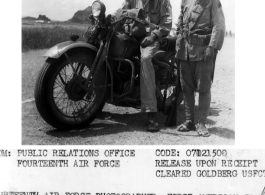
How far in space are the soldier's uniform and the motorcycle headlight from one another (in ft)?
1.90

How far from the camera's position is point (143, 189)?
3.98 metres

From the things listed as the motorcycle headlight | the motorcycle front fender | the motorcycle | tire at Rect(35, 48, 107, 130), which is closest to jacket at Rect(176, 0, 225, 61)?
the motorcycle

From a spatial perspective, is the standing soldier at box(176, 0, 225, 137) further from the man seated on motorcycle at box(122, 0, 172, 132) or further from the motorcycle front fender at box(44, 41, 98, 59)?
the motorcycle front fender at box(44, 41, 98, 59)

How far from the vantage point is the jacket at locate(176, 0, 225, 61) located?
4.27 m

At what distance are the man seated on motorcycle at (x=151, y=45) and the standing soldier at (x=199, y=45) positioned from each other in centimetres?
26

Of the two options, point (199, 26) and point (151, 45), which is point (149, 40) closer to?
point (151, 45)

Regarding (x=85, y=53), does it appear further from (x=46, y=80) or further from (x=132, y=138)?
(x=132, y=138)

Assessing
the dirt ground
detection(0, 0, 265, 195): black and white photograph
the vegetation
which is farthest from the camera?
the vegetation

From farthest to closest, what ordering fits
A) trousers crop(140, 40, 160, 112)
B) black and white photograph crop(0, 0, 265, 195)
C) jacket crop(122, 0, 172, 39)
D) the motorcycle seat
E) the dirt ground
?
the motorcycle seat → jacket crop(122, 0, 172, 39) → trousers crop(140, 40, 160, 112) → the dirt ground → black and white photograph crop(0, 0, 265, 195)

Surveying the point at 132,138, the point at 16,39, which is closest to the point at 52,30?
the point at 16,39

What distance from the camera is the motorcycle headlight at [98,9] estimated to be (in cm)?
443

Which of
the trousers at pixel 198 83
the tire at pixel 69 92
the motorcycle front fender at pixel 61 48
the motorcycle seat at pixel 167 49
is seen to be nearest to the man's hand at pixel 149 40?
the motorcycle seat at pixel 167 49

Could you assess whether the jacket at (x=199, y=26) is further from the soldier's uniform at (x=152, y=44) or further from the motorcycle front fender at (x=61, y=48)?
the motorcycle front fender at (x=61, y=48)

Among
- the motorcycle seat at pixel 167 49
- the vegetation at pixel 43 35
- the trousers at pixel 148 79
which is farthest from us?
the vegetation at pixel 43 35
